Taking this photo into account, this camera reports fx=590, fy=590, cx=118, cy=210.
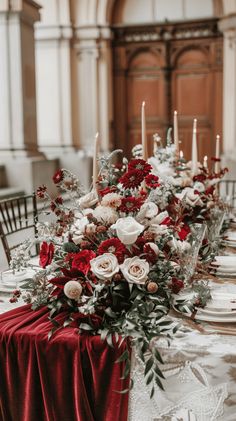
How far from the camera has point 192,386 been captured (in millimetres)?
1678

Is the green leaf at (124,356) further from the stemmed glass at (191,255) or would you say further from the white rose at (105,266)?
the stemmed glass at (191,255)

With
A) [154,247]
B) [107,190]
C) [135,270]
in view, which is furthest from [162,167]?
[135,270]

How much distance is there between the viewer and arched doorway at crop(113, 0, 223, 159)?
9.71 m

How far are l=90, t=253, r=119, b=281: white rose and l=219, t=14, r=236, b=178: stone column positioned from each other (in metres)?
7.35

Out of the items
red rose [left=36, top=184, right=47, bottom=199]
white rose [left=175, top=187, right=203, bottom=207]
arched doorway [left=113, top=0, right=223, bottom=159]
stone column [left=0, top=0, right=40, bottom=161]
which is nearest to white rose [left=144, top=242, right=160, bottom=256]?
red rose [left=36, top=184, right=47, bottom=199]

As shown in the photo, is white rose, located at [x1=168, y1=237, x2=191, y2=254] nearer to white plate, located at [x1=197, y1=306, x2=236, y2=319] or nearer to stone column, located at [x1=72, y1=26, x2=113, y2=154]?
white plate, located at [x1=197, y1=306, x2=236, y2=319]

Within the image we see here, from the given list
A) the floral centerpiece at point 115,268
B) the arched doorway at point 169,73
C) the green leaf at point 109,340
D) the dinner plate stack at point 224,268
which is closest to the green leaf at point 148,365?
the floral centerpiece at point 115,268

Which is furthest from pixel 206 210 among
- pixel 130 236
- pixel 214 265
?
pixel 130 236

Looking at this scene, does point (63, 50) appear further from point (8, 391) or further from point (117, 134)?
point (8, 391)

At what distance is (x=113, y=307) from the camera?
5.94 feet

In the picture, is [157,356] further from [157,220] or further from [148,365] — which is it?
[157,220]

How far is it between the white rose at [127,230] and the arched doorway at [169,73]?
27.0ft

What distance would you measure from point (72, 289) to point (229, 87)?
26.1ft

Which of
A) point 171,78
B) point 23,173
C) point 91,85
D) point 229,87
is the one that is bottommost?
point 23,173
